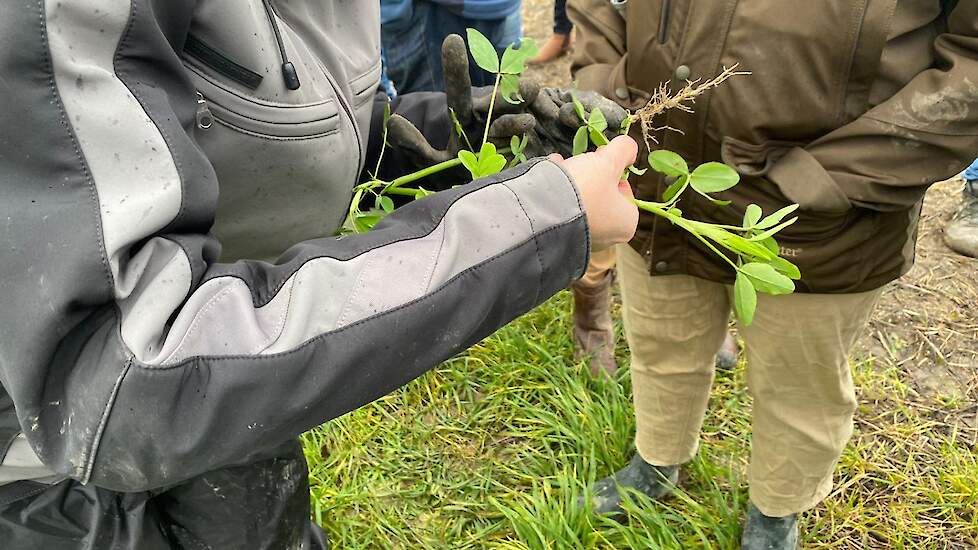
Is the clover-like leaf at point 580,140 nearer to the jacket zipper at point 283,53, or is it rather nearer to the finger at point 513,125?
the finger at point 513,125

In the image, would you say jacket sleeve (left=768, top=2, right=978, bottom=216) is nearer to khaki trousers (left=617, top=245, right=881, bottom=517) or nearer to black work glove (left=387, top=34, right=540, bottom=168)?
khaki trousers (left=617, top=245, right=881, bottom=517)

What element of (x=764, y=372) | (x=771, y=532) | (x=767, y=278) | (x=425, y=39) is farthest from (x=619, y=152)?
(x=425, y=39)

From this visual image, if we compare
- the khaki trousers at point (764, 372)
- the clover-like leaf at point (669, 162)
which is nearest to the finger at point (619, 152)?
the clover-like leaf at point (669, 162)

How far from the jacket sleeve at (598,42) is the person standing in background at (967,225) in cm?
185

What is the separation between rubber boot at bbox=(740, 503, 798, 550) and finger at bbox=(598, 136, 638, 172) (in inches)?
44.4

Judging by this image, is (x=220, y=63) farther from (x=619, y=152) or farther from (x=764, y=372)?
(x=764, y=372)

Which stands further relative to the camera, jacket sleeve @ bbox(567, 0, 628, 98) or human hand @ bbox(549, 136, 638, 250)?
→ jacket sleeve @ bbox(567, 0, 628, 98)

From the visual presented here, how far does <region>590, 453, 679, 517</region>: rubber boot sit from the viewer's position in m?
2.00

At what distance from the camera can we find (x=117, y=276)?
2.27 ft

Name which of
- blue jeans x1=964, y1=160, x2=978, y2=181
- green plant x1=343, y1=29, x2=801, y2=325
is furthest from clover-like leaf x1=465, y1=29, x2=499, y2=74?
blue jeans x1=964, y1=160, x2=978, y2=181

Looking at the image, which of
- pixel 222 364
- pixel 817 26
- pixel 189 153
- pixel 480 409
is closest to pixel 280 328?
pixel 222 364

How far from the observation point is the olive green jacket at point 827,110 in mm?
1229

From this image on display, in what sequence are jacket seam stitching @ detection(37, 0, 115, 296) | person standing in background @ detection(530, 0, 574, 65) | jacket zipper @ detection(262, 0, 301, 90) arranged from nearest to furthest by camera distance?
jacket seam stitching @ detection(37, 0, 115, 296), jacket zipper @ detection(262, 0, 301, 90), person standing in background @ detection(530, 0, 574, 65)

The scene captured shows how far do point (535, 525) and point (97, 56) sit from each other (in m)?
1.59
